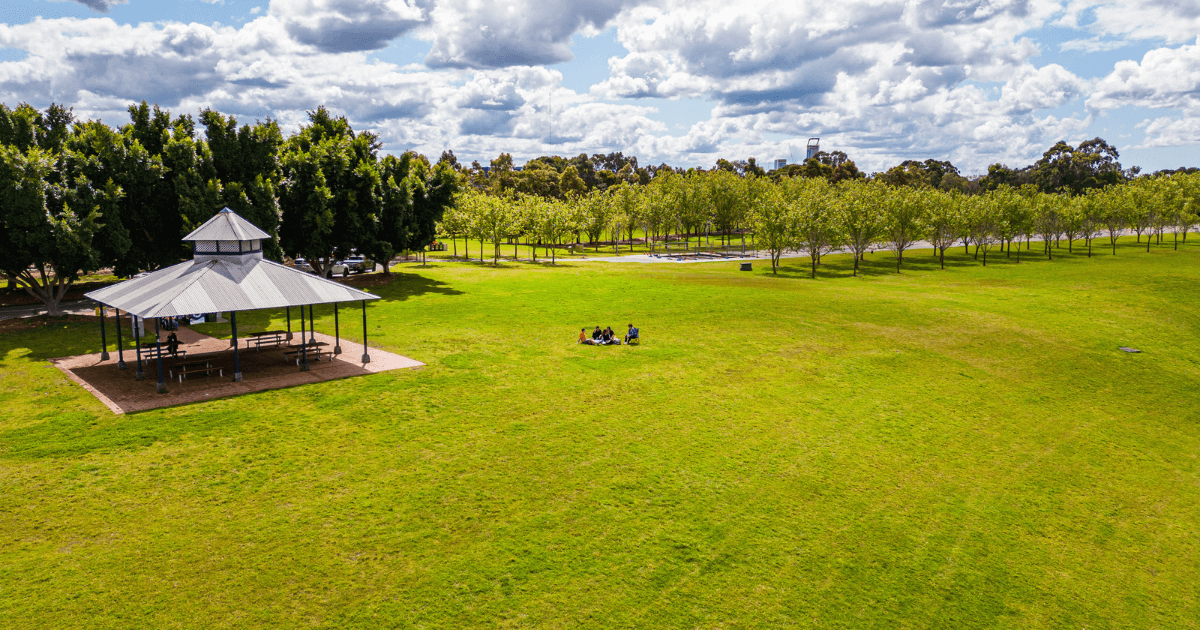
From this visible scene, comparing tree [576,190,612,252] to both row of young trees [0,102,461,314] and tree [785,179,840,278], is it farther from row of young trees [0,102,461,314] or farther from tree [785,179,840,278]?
row of young trees [0,102,461,314]

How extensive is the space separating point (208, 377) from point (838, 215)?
62.2 meters

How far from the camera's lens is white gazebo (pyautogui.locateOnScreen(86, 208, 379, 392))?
827 inches

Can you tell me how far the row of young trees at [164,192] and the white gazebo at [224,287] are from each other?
1010 centimetres

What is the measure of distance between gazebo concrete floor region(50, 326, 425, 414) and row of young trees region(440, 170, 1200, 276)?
142ft

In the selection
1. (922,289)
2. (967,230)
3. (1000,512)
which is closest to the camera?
(1000,512)

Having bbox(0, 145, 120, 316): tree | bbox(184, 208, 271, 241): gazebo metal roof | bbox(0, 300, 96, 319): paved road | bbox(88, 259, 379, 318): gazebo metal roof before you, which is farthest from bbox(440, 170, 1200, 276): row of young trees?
bbox(88, 259, 379, 318): gazebo metal roof

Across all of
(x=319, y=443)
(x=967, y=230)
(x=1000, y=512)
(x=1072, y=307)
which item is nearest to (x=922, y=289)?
(x=1072, y=307)

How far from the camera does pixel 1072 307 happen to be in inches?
1754

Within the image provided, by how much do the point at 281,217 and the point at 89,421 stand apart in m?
23.7

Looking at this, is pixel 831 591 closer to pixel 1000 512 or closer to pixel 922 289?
pixel 1000 512

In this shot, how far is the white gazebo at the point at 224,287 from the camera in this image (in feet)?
68.9

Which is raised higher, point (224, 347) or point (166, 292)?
point (166, 292)

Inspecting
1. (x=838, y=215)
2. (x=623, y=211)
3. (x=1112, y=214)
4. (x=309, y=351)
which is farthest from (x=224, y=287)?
(x=1112, y=214)

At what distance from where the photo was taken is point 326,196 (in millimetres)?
40719
